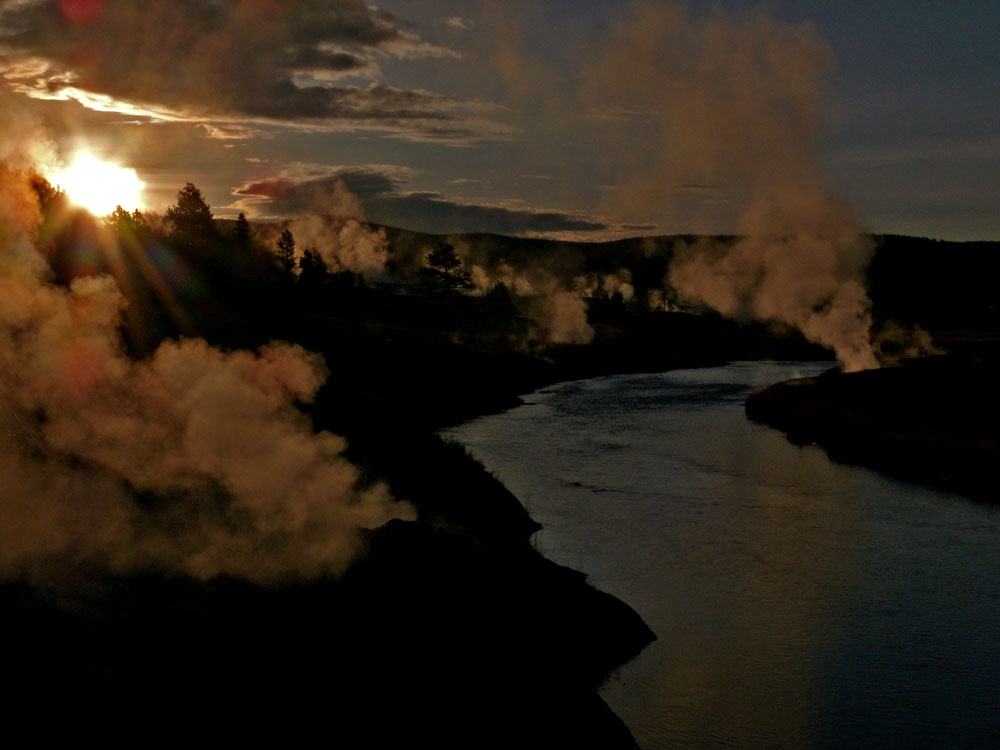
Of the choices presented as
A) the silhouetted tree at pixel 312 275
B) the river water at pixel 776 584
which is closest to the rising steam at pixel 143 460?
the river water at pixel 776 584

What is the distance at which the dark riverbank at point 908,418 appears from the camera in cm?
4756

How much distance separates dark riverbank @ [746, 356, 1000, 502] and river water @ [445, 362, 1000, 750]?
3.10 metres

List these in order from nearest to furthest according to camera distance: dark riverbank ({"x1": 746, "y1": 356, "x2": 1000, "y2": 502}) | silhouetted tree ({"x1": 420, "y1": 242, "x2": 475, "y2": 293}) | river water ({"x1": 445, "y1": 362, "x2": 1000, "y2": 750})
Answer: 1. river water ({"x1": 445, "y1": 362, "x2": 1000, "y2": 750})
2. dark riverbank ({"x1": 746, "y1": 356, "x2": 1000, "y2": 502})
3. silhouetted tree ({"x1": 420, "y1": 242, "x2": 475, "y2": 293})

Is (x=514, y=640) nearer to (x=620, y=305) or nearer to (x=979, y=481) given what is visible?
(x=979, y=481)

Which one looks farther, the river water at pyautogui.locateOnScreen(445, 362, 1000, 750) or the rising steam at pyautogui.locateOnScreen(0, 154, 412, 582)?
the river water at pyautogui.locateOnScreen(445, 362, 1000, 750)

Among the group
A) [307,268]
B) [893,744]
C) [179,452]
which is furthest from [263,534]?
[307,268]

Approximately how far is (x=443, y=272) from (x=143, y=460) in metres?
158

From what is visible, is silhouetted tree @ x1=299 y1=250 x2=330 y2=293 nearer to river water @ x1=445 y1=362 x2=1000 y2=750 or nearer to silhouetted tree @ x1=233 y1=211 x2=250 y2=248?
silhouetted tree @ x1=233 y1=211 x2=250 y2=248

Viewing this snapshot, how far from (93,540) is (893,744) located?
56.2 feet

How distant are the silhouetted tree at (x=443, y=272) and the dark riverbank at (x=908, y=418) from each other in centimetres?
10434

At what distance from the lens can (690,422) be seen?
66125 mm

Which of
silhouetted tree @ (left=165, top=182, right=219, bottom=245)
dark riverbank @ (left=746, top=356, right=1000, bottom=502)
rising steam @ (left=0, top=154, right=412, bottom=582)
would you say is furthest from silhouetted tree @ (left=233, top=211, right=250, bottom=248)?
rising steam @ (left=0, top=154, right=412, bottom=582)

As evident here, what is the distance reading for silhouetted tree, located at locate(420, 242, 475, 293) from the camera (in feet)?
579

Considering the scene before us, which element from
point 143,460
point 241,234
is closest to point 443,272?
point 241,234
